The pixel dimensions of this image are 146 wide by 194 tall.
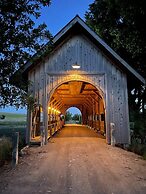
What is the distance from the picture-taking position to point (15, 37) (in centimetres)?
640

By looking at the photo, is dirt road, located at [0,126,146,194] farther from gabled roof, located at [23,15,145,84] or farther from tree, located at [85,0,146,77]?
tree, located at [85,0,146,77]

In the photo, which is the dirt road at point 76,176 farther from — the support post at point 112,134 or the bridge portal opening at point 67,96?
the bridge portal opening at point 67,96

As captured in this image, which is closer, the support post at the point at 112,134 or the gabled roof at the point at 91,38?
the support post at the point at 112,134

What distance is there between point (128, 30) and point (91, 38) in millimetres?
3161

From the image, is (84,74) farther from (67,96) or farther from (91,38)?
(67,96)

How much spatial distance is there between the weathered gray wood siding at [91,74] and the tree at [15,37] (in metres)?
4.91

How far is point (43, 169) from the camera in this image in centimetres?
612

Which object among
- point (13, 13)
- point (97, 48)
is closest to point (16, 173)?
point (13, 13)

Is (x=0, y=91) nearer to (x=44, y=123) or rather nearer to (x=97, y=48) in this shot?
(x=44, y=123)

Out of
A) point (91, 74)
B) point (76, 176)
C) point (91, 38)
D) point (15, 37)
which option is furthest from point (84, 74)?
point (76, 176)

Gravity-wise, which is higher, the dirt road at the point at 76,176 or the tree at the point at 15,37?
the tree at the point at 15,37

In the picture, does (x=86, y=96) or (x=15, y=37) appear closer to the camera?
(x=15, y=37)

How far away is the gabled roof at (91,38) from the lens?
11.4 meters

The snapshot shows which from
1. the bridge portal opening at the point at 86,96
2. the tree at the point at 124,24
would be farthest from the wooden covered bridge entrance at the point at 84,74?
the tree at the point at 124,24
